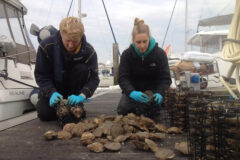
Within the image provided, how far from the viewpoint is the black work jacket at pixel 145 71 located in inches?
91.7

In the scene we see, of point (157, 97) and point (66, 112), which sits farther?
point (157, 97)

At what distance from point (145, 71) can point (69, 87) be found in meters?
0.91

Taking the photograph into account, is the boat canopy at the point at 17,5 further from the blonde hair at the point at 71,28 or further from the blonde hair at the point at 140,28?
the blonde hair at the point at 140,28

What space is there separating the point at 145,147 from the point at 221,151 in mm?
543

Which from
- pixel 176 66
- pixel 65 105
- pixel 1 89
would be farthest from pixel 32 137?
pixel 176 66

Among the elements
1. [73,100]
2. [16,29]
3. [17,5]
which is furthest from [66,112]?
[17,5]

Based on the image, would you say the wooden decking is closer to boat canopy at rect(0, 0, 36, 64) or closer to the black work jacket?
the black work jacket

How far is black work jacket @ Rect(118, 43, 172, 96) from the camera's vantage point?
7.64 feet

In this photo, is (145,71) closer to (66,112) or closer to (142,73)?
(142,73)

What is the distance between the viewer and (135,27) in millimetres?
2164

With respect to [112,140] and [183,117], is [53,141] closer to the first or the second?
[112,140]

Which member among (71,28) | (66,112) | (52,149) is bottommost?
(52,149)

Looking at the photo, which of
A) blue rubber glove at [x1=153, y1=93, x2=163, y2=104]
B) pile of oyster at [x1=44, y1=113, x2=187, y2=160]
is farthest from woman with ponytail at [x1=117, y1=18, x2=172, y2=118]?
pile of oyster at [x1=44, y1=113, x2=187, y2=160]

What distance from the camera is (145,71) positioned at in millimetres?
2439
